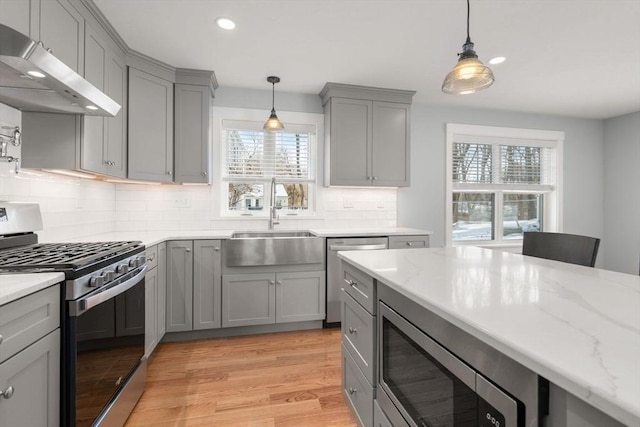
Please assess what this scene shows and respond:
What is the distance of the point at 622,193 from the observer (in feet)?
14.0

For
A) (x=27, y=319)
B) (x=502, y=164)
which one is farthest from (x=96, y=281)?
(x=502, y=164)

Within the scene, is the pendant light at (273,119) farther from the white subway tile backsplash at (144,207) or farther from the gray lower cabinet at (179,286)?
the gray lower cabinet at (179,286)

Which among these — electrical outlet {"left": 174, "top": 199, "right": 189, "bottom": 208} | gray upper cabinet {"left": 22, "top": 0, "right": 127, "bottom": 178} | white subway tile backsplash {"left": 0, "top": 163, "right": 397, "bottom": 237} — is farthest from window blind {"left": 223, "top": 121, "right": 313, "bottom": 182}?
gray upper cabinet {"left": 22, "top": 0, "right": 127, "bottom": 178}

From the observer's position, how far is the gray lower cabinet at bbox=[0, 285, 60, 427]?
36.2 inches

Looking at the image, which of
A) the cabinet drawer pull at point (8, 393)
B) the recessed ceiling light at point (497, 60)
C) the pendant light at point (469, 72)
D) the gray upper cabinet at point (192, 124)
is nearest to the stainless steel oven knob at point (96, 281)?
the cabinet drawer pull at point (8, 393)

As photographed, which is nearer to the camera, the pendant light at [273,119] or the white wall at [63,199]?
the white wall at [63,199]

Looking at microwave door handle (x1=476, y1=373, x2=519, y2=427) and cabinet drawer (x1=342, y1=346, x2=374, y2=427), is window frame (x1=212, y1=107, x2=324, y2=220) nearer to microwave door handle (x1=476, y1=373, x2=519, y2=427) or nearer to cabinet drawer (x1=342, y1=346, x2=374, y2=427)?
cabinet drawer (x1=342, y1=346, x2=374, y2=427)

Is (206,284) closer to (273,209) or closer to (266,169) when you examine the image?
(273,209)

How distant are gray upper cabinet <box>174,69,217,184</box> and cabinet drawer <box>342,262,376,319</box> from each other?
195 cm

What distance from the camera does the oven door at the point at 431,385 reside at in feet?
2.29

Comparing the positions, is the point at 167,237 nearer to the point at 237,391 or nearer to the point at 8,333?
the point at 237,391

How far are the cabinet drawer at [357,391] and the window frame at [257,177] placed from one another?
6.70ft

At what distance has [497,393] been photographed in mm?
669

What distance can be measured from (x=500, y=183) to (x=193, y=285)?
412 centimetres
